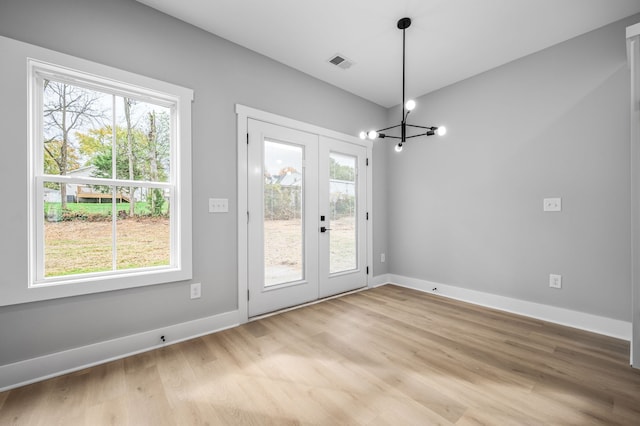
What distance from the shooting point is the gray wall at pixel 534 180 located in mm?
2479

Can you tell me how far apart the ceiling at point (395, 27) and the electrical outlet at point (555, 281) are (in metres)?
2.44

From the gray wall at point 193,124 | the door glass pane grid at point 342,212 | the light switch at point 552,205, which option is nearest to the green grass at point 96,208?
the gray wall at point 193,124

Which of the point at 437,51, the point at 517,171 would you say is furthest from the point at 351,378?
the point at 437,51

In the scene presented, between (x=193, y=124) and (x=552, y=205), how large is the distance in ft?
12.3

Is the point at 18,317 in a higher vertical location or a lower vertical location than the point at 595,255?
lower

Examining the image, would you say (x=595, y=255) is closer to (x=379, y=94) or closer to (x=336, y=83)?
(x=379, y=94)

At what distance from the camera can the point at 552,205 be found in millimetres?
2805

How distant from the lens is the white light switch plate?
2.58m

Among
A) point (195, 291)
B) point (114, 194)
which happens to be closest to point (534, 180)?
point (195, 291)

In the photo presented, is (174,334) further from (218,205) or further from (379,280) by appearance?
(379,280)

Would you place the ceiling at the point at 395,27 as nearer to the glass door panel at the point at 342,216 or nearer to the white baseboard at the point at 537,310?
the glass door panel at the point at 342,216

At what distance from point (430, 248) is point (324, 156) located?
6.69ft

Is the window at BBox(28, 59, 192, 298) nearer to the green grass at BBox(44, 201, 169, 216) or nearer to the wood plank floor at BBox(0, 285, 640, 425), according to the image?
the green grass at BBox(44, 201, 169, 216)

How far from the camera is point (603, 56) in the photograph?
2.52 metres
